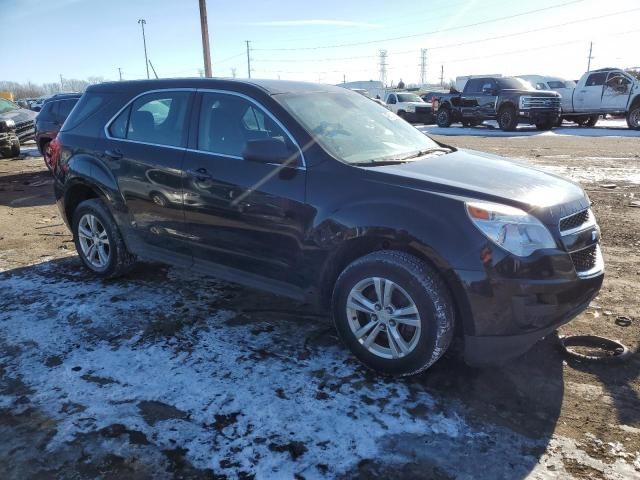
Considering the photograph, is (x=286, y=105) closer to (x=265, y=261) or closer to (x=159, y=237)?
(x=265, y=261)

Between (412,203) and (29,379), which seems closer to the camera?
(412,203)

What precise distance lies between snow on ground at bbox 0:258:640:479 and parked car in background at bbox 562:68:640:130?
2045 centimetres

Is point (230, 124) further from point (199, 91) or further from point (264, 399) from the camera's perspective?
point (264, 399)

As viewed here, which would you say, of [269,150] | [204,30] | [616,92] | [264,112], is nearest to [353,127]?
[264,112]

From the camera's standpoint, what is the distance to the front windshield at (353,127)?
3.49 m

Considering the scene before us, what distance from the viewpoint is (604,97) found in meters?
20.4

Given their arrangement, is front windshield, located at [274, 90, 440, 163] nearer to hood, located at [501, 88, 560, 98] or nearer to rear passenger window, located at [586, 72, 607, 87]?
hood, located at [501, 88, 560, 98]

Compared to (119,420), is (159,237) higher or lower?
higher

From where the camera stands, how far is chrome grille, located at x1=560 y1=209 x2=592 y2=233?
2934 mm

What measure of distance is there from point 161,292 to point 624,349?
3.68 meters

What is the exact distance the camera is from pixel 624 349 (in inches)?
133

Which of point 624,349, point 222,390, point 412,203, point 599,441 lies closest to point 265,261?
point 222,390

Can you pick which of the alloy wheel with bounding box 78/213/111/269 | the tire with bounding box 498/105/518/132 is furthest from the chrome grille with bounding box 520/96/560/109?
the alloy wheel with bounding box 78/213/111/269

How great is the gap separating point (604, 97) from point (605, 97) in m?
0.04
